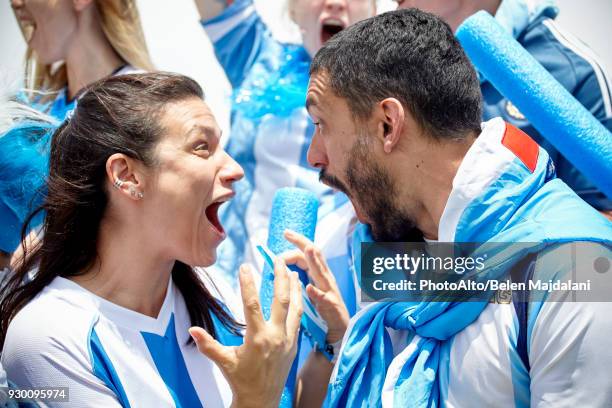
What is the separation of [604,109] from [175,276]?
4.59ft

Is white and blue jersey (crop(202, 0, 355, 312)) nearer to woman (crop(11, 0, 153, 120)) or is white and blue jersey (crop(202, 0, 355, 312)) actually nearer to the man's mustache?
woman (crop(11, 0, 153, 120))

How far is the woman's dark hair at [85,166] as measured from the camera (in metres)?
2.05

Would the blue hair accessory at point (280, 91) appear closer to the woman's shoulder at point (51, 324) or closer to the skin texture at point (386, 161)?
the skin texture at point (386, 161)

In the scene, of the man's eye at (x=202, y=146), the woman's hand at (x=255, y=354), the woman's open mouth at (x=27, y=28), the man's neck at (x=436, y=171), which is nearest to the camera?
the woman's hand at (x=255, y=354)

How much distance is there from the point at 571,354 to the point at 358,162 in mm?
684

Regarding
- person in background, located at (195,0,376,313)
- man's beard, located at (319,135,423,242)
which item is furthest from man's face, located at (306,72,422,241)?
person in background, located at (195,0,376,313)

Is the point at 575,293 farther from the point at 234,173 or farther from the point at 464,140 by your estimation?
the point at 234,173

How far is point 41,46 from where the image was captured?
11.3ft

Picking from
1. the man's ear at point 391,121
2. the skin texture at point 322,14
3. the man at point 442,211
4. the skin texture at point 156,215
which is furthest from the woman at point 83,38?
the man's ear at point 391,121

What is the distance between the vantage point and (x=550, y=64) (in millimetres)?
2748

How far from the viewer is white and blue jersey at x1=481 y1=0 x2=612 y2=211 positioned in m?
2.56

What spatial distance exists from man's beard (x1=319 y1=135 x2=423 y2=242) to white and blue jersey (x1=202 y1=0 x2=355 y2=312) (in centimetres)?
89

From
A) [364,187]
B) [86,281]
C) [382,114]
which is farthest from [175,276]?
[382,114]

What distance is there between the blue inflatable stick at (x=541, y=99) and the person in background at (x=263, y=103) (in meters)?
0.98
